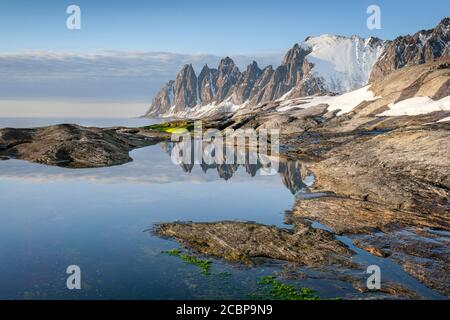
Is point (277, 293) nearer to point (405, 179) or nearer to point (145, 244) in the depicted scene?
point (145, 244)

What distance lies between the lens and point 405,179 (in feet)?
139

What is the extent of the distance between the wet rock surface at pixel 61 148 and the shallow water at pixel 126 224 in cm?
506

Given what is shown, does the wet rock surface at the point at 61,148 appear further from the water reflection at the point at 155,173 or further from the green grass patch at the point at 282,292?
the green grass patch at the point at 282,292

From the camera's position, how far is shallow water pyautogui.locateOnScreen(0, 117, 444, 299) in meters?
20.2

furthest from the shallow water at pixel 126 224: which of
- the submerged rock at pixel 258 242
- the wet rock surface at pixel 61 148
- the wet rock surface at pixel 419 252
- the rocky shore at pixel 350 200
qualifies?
the wet rock surface at pixel 61 148

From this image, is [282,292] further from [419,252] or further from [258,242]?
[419,252]

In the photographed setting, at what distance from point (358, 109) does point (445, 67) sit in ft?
79.4

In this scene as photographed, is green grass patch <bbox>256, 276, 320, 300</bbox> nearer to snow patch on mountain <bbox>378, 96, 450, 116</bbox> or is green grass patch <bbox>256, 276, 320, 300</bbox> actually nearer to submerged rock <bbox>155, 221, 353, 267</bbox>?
submerged rock <bbox>155, 221, 353, 267</bbox>

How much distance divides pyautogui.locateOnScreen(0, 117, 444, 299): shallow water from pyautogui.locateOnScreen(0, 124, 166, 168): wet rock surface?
506 centimetres

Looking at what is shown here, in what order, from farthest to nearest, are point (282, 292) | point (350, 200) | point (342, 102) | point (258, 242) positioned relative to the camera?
point (342, 102) < point (350, 200) < point (258, 242) < point (282, 292)

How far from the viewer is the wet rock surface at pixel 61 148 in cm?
6512

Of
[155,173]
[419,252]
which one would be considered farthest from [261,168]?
[419,252]

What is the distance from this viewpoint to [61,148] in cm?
6775

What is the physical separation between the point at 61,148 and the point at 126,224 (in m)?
41.4
